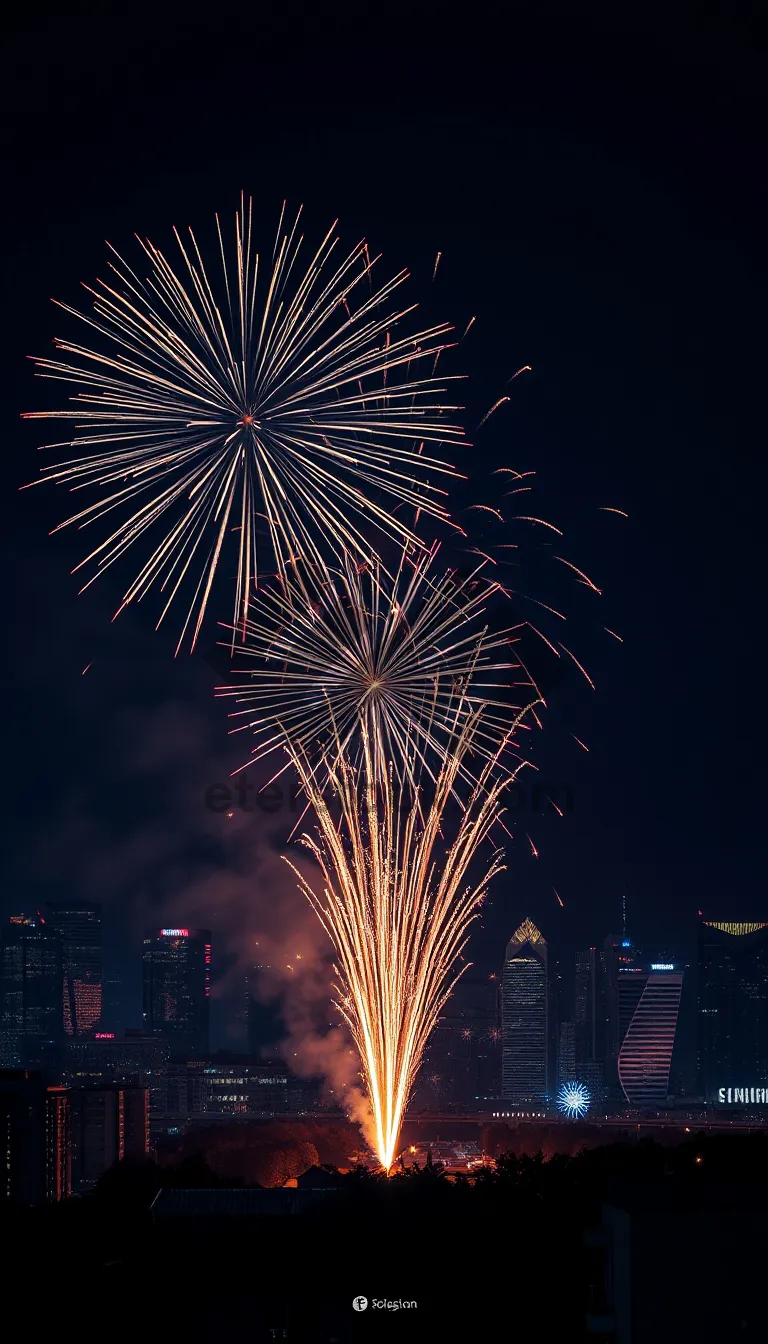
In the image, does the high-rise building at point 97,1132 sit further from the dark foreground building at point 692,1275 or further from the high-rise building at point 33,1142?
the dark foreground building at point 692,1275

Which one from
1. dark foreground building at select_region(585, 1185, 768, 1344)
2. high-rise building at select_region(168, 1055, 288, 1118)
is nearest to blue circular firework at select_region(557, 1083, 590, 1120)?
high-rise building at select_region(168, 1055, 288, 1118)

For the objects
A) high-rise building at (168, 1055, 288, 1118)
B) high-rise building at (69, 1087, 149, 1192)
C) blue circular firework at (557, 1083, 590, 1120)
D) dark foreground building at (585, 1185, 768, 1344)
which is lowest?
blue circular firework at (557, 1083, 590, 1120)

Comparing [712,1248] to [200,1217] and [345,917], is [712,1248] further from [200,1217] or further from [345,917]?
[345,917]

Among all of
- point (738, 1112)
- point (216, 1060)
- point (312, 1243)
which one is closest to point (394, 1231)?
point (312, 1243)

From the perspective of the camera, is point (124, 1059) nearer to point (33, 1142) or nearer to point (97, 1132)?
point (97, 1132)

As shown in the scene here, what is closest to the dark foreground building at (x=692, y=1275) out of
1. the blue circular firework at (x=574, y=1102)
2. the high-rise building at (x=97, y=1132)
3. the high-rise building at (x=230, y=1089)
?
the high-rise building at (x=97, y=1132)

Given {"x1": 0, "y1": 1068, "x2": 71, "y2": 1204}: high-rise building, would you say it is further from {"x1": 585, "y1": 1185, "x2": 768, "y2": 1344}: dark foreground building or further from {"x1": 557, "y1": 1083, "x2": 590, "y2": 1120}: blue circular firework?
{"x1": 557, "y1": 1083, "x2": 590, "y2": 1120}: blue circular firework
